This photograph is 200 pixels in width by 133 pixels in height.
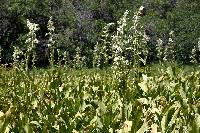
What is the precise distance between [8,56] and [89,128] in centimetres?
2131

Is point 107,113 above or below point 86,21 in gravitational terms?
below

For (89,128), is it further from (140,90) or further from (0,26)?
(0,26)

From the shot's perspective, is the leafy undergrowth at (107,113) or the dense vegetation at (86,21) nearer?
the leafy undergrowth at (107,113)

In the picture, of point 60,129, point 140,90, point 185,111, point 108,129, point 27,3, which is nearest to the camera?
point 60,129

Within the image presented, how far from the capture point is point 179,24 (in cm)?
2955

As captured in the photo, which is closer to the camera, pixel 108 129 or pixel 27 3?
pixel 108 129

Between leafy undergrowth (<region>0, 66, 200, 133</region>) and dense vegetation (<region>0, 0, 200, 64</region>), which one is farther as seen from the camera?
dense vegetation (<region>0, 0, 200, 64</region>)

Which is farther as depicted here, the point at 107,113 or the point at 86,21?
the point at 86,21

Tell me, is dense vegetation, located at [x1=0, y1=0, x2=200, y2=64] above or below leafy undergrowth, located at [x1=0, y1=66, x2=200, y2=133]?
above

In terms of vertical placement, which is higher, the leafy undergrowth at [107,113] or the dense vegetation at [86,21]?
the dense vegetation at [86,21]

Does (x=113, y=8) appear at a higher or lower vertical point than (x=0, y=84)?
higher

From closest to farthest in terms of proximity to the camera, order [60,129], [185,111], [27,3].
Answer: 1. [60,129]
2. [185,111]
3. [27,3]

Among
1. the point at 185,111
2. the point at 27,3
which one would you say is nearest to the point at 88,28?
the point at 27,3

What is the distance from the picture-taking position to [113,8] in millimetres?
30062
